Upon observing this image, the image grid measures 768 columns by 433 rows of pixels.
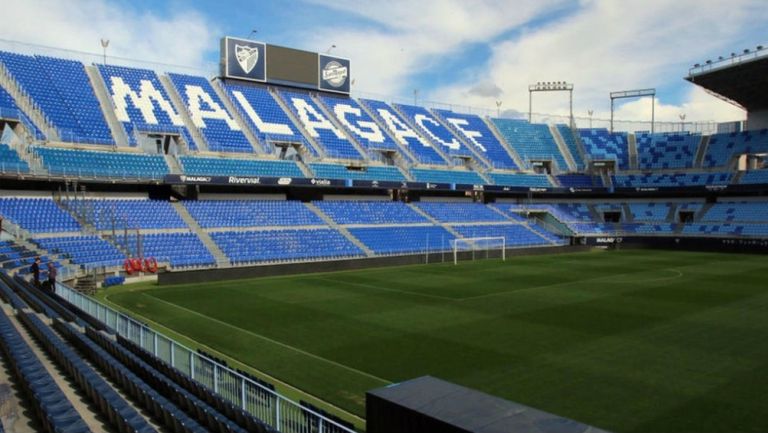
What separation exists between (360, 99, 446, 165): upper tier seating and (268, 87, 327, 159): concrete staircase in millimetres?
10354

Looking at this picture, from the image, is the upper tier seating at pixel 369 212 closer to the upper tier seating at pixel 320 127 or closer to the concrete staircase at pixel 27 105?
the upper tier seating at pixel 320 127

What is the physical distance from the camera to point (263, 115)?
5197 centimetres

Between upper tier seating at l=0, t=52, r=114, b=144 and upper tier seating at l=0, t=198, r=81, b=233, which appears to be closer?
upper tier seating at l=0, t=198, r=81, b=233

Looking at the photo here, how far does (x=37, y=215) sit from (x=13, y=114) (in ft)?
28.4

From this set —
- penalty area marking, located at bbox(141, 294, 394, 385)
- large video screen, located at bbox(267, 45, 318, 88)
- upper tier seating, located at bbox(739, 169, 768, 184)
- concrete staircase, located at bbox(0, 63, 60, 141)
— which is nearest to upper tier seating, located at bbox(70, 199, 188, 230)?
concrete staircase, located at bbox(0, 63, 60, 141)

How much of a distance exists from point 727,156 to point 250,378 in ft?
213

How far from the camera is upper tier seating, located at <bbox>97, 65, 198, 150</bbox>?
43438 mm

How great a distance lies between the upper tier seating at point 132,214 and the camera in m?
35.1

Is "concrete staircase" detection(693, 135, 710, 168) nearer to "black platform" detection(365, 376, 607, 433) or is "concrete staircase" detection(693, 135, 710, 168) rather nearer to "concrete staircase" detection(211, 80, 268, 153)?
"concrete staircase" detection(211, 80, 268, 153)

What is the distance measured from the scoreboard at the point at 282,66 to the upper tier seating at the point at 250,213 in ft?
55.1

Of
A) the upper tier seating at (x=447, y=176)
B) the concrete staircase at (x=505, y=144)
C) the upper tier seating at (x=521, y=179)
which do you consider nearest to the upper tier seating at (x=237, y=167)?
the upper tier seating at (x=447, y=176)

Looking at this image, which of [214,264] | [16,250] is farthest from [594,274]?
[16,250]

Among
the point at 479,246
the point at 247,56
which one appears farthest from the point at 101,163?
the point at 479,246

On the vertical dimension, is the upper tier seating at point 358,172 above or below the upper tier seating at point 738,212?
above
